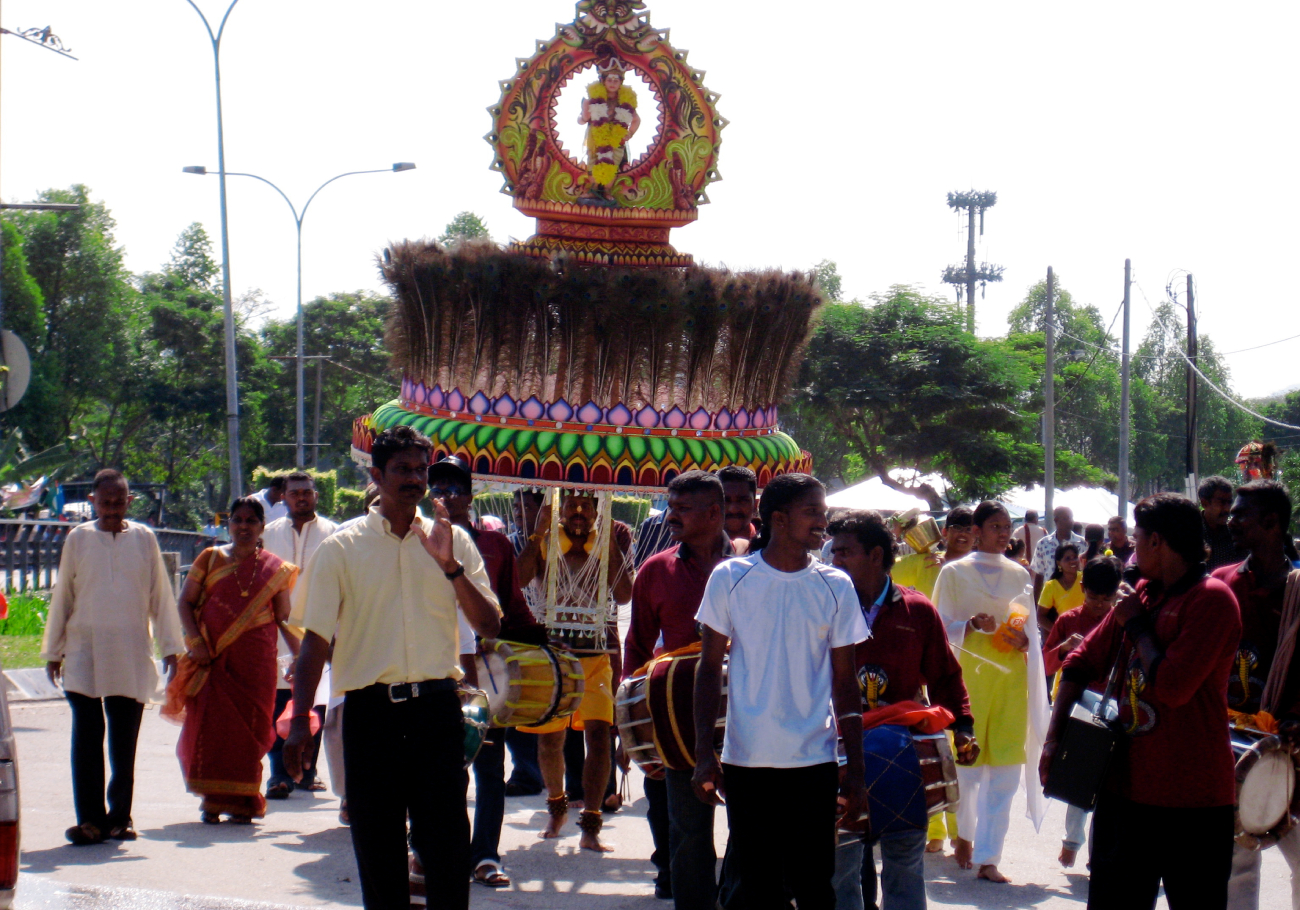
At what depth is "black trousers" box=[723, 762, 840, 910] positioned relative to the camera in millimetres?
4133

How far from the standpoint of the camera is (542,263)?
715 cm

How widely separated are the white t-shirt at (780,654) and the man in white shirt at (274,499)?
17.3 feet

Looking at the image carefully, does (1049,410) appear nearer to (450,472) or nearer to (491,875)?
(450,472)

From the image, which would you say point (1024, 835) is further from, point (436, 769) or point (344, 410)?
point (344, 410)

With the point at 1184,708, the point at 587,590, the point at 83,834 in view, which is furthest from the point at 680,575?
the point at 83,834

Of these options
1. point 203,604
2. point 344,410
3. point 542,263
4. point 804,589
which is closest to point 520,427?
point 542,263

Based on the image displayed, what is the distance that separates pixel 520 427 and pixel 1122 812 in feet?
11.9

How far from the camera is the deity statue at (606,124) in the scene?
8.47 meters

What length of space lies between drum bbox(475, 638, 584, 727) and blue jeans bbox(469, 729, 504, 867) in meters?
0.30

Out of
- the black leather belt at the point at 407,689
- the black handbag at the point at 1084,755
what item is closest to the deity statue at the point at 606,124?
the black leather belt at the point at 407,689

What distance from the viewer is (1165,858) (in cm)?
426

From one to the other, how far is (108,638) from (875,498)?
18.2m

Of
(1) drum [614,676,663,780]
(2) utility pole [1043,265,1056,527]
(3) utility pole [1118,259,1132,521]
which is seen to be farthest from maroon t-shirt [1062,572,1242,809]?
(2) utility pole [1043,265,1056,527]

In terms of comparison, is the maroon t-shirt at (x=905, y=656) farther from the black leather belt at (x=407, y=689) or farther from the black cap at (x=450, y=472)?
the black cap at (x=450, y=472)
